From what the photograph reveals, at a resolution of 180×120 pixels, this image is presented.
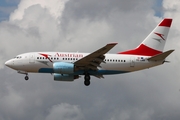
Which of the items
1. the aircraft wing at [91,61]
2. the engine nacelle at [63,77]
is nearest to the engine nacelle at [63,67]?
the aircraft wing at [91,61]

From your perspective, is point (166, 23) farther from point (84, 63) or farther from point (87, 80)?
point (87, 80)

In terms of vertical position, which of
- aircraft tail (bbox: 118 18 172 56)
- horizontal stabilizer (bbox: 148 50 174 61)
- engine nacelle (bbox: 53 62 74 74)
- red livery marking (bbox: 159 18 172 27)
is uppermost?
red livery marking (bbox: 159 18 172 27)

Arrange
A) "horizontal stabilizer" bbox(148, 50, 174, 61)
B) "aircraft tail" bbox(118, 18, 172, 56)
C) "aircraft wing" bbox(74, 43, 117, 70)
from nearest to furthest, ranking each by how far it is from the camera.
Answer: "aircraft wing" bbox(74, 43, 117, 70)
"horizontal stabilizer" bbox(148, 50, 174, 61)
"aircraft tail" bbox(118, 18, 172, 56)

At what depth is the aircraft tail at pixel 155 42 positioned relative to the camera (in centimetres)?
7238

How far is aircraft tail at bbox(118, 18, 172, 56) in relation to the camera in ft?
237

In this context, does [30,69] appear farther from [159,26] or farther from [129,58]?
[159,26]

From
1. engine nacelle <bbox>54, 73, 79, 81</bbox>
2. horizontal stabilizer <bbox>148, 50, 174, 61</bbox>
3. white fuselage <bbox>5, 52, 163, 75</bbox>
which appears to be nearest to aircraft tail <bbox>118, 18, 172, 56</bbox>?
white fuselage <bbox>5, 52, 163, 75</bbox>

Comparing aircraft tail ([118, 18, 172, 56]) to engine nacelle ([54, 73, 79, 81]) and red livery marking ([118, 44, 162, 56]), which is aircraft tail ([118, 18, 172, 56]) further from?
engine nacelle ([54, 73, 79, 81])

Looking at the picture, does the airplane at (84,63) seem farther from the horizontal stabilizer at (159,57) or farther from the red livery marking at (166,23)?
the red livery marking at (166,23)

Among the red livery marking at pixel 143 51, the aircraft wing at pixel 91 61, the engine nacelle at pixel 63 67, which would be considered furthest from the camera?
the red livery marking at pixel 143 51

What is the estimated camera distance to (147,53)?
72375 mm

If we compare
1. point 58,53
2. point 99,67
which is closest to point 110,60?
point 99,67

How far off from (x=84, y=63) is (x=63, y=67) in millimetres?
2985

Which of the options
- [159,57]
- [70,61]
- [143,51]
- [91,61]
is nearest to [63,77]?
[70,61]
